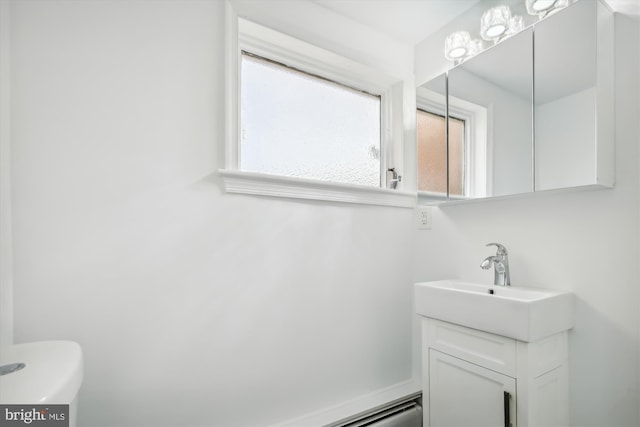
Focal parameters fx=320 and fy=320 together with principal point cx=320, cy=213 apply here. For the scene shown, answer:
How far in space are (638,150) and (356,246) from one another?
107cm

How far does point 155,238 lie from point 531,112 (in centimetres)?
149

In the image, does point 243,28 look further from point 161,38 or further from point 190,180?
point 190,180

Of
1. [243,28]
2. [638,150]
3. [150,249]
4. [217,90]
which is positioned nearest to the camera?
[638,150]

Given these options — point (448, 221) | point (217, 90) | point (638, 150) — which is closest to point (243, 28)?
point (217, 90)

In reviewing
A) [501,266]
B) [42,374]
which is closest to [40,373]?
[42,374]

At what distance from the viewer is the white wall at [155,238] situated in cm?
98

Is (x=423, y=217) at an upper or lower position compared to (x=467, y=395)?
upper

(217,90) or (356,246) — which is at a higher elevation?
(217,90)

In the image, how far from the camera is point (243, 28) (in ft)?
4.63

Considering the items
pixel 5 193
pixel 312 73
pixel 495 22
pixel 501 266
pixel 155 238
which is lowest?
pixel 501 266

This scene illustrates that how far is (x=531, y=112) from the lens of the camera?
48.8 inches

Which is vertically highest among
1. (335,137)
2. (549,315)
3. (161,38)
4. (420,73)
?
(420,73)

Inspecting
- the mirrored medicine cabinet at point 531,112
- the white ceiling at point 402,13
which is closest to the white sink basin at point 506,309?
the mirrored medicine cabinet at point 531,112
